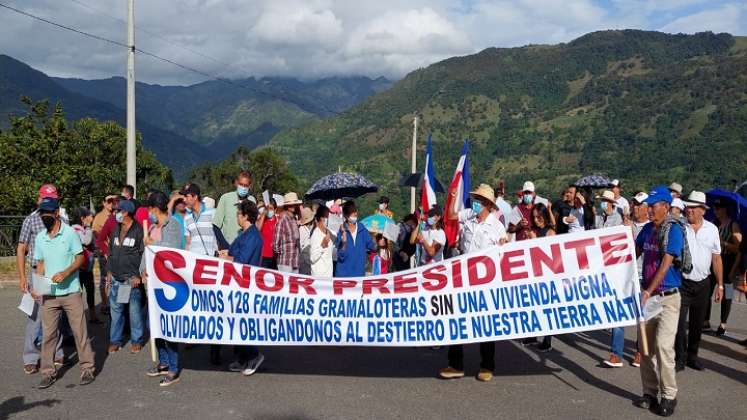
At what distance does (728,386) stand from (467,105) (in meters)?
157

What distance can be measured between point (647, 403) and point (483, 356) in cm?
166

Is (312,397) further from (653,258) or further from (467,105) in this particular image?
(467,105)

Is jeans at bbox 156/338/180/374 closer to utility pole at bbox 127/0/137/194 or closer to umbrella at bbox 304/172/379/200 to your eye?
umbrella at bbox 304/172/379/200

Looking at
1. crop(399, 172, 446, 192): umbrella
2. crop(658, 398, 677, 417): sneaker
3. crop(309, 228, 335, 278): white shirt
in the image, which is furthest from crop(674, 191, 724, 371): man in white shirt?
crop(399, 172, 446, 192): umbrella

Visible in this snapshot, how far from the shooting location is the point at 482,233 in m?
6.93

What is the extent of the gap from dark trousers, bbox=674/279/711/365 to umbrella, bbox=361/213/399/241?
175 inches

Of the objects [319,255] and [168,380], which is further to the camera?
[319,255]

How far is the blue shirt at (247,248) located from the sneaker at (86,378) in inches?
75.5

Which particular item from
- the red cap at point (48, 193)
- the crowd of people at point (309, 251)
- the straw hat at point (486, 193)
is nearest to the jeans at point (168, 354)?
the crowd of people at point (309, 251)

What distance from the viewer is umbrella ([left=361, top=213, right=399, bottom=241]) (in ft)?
33.9

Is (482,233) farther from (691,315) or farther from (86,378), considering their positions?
(86,378)

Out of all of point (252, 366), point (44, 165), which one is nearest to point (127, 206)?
point (252, 366)

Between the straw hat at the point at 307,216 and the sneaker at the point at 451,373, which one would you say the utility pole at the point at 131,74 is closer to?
the straw hat at the point at 307,216

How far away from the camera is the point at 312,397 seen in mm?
6285
